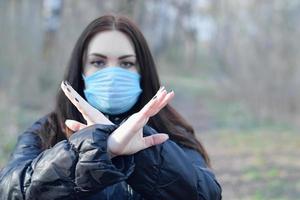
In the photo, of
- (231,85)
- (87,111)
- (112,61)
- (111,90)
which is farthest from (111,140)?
(231,85)

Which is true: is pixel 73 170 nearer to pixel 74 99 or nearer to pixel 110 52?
pixel 74 99

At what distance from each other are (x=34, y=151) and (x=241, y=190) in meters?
5.04

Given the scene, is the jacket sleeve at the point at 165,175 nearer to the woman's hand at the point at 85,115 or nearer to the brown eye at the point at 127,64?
the woman's hand at the point at 85,115

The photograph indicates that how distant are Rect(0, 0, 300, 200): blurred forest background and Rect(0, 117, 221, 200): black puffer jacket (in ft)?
15.7

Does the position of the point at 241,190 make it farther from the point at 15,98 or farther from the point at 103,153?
the point at 15,98

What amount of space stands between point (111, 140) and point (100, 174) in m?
0.12

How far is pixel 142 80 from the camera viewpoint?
275 centimetres

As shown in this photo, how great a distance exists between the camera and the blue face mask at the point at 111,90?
2.53 metres

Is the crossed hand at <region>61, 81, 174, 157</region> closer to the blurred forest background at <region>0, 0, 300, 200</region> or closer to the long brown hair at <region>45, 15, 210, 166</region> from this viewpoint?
the long brown hair at <region>45, 15, 210, 166</region>

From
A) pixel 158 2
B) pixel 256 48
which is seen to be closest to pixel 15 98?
pixel 256 48

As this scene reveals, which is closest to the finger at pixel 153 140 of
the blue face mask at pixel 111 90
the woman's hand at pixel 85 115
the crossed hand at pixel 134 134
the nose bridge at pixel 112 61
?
the crossed hand at pixel 134 134

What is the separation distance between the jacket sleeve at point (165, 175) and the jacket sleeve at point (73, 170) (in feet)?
0.21

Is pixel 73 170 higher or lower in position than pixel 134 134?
lower

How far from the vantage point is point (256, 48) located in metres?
16.2
